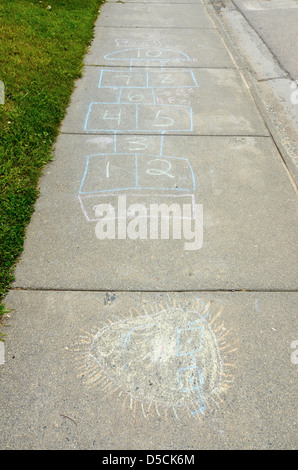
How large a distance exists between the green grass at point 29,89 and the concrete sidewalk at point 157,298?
0.53 ft

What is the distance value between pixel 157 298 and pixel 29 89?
13.9 feet

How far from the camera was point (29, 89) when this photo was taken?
18.5 feet

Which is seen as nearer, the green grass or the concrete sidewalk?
the concrete sidewalk

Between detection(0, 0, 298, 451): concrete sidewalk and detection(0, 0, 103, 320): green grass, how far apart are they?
161mm

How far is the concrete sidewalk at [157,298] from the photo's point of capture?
2.31 metres

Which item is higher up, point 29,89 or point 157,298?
point 29,89

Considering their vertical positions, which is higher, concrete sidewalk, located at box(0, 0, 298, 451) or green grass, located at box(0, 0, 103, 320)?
green grass, located at box(0, 0, 103, 320)

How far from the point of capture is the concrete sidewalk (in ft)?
7.59

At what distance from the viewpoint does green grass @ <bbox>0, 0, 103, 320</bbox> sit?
12.1ft

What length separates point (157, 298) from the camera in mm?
2988

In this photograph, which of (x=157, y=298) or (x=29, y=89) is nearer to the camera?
(x=157, y=298)

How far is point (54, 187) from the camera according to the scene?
4.09 meters

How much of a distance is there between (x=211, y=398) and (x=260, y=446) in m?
0.38
